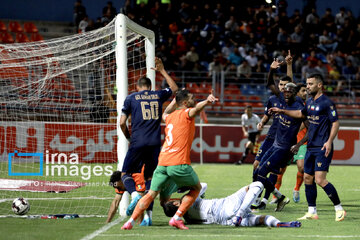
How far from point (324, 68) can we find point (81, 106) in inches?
494

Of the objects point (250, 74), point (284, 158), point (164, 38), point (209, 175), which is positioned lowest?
point (209, 175)

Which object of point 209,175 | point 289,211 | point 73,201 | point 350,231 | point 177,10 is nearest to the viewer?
point 350,231

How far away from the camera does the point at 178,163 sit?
26.2ft

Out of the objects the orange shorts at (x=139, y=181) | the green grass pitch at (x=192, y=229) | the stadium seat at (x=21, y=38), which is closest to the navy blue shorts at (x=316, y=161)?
the green grass pitch at (x=192, y=229)

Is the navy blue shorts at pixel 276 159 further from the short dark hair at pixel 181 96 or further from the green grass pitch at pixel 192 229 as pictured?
the short dark hair at pixel 181 96

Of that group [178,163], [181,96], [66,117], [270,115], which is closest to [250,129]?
[66,117]

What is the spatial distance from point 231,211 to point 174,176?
1.16 meters

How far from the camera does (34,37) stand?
26.4 m

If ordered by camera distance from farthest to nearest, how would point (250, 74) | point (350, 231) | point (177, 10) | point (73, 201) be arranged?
point (177, 10), point (250, 74), point (73, 201), point (350, 231)

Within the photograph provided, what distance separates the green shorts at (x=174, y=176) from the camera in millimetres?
7977

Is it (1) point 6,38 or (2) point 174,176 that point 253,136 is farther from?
(2) point 174,176

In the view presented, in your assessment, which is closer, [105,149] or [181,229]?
[181,229]

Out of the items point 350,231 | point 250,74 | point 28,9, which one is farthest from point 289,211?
point 28,9

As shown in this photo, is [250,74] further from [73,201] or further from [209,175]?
[73,201]
